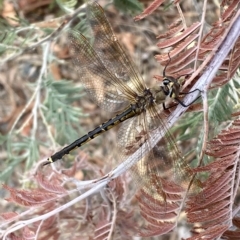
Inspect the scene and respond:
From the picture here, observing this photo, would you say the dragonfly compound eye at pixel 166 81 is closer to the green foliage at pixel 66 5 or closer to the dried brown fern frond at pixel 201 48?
the dried brown fern frond at pixel 201 48

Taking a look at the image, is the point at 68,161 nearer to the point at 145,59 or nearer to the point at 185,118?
the point at 185,118

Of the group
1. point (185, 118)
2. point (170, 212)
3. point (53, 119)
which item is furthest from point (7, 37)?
point (170, 212)

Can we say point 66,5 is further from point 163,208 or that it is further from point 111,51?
point 163,208

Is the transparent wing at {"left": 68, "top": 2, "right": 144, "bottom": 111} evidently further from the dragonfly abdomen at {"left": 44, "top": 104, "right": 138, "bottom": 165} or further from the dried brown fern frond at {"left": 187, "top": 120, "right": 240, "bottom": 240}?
the dried brown fern frond at {"left": 187, "top": 120, "right": 240, "bottom": 240}

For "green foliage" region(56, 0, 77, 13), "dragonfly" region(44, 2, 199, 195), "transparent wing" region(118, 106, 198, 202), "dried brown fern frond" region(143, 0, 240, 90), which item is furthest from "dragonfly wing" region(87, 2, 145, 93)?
"green foliage" region(56, 0, 77, 13)

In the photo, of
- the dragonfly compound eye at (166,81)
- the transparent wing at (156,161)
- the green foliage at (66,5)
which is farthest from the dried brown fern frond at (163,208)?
the green foliage at (66,5)

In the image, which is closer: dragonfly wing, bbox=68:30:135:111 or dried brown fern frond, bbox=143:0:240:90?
dried brown fern frond, bbox=143:0:240:90
